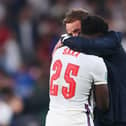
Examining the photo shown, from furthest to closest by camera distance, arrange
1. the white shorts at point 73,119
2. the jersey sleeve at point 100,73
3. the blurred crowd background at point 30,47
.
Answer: the blurred crowd background at point 30,47
the white shorts at point 73,119
the jersey sleeve at point 100,73

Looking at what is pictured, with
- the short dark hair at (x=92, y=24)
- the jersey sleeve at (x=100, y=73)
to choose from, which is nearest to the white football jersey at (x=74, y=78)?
the jersey sleeve at (x=100, y=73)

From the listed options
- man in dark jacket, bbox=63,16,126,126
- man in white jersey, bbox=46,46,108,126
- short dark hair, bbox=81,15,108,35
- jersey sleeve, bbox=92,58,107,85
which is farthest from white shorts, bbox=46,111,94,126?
short dark hair, bbox=81,15,108,35

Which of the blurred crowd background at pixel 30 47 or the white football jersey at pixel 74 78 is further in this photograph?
the blurred crowd background at pixel 30 47

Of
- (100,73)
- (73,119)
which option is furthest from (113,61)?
(73,119)

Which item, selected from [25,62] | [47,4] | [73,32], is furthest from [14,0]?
[73,32]

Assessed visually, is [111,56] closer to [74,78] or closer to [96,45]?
[96,45]

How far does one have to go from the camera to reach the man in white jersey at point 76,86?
5.87 metres

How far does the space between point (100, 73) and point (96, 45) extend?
24 centimetres

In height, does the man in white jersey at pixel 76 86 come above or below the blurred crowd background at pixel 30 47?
below

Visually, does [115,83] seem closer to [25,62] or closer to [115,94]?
[115,94]

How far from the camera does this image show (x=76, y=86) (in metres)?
5.93

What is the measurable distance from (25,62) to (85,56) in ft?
21.2

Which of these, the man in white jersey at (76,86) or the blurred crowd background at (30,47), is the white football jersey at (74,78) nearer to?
the man in white jersey at (76,86)

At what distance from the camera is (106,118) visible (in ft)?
19.6
